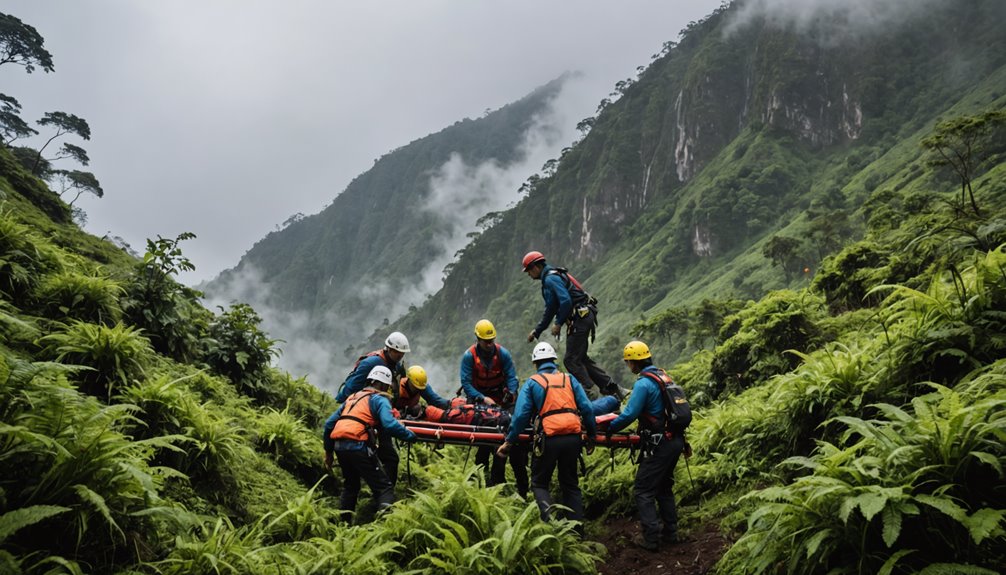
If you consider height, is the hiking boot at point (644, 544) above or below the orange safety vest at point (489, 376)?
below

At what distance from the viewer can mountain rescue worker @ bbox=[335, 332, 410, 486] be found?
7.73 metres

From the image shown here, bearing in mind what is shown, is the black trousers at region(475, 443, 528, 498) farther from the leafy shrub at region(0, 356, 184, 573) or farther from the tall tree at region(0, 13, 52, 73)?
the tall tree at region(0, 13, 52, 73)

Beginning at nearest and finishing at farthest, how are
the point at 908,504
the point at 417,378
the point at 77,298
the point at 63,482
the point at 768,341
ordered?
1. the point at 908,504
2. the point at 63,482
3. the point at 77,298
4. the point at 417,378
5. the point at 768,341

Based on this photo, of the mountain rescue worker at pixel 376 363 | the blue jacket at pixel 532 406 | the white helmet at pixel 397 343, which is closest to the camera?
the blue jacket at pixel 532 406

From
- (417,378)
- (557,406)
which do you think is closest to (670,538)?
(557,406)

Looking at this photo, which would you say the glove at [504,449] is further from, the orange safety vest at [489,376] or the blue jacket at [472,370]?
the orange safety vest at [489,376]

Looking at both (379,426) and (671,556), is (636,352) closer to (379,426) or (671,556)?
(671,556)

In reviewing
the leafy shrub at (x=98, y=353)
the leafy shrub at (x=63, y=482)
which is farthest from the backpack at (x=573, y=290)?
the leafy shrub at (x=63, y=482)

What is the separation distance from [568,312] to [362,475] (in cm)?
441

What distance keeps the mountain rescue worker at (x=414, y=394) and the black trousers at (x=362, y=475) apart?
2184 mm

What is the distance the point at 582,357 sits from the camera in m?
10.0

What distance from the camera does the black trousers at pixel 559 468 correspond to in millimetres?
6465

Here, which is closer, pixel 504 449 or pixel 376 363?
pixel 504 449

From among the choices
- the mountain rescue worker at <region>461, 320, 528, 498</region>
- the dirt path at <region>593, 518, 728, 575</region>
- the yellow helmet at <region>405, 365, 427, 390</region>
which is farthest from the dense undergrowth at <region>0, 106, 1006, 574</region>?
the mountain rescue worker at <region>461, 320, 528, 498</region>
